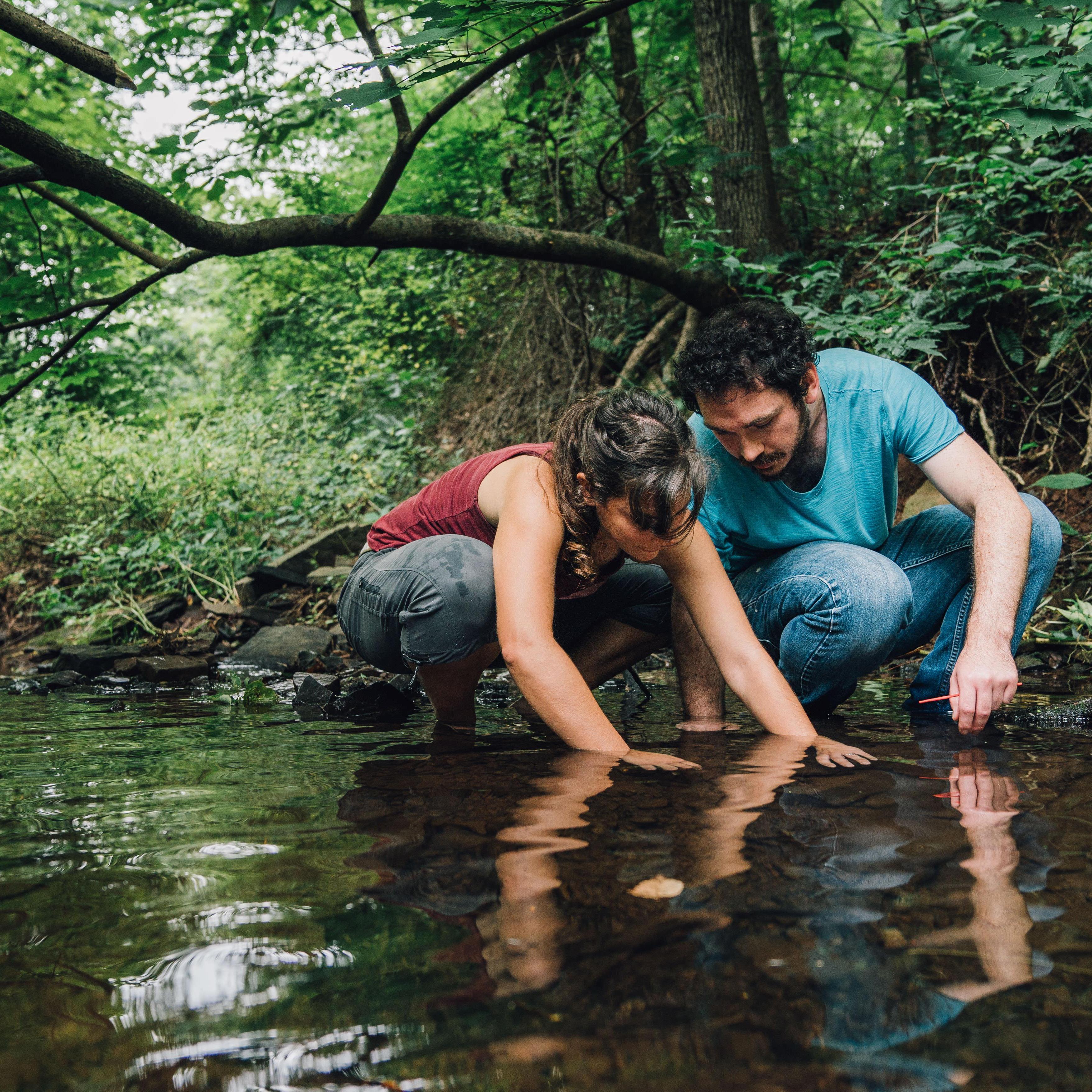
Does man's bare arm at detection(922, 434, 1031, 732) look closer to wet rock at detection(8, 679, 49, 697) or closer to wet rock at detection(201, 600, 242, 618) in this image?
wet rock at detection(8, 679, 49, 697)

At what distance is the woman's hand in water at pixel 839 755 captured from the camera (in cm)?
Answer: 227

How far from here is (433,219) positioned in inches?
174

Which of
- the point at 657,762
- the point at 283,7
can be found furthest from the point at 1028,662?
the point at 283,7

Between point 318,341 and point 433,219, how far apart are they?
7060mm

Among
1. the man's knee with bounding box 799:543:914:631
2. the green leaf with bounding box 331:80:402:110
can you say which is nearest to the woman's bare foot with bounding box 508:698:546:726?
the man's knee with bounding box 799:543:914:631

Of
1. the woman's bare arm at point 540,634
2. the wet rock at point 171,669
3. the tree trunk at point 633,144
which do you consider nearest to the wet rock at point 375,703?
the woman's bare arm at point 540,634

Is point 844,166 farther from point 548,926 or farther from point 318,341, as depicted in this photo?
point 548,926

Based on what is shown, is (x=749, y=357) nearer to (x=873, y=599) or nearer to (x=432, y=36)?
(x=873, y=599)

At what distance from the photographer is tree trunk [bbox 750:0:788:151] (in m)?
8.23

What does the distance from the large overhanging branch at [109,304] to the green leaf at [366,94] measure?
1354 millimetres

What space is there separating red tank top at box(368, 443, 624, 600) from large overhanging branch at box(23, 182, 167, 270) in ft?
5.38

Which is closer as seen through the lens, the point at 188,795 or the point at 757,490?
the point at 188,795

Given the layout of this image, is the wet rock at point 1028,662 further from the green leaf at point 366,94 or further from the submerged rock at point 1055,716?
the green leaf at point 366,94

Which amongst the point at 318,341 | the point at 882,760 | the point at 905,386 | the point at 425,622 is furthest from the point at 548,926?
the point at 318,341
